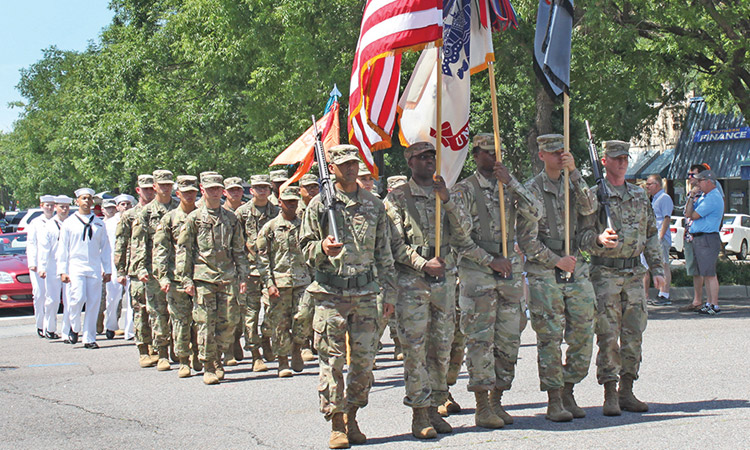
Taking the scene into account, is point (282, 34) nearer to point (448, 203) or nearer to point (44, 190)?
point (448, 203)

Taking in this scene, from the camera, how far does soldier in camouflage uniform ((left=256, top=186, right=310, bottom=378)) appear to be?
10.6 m

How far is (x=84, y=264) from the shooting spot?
531 inches

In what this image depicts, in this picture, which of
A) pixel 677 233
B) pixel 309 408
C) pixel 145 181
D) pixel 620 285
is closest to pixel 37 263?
pixel 145 181

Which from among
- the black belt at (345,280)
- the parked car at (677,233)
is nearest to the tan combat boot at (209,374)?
the black belt at (345,280)

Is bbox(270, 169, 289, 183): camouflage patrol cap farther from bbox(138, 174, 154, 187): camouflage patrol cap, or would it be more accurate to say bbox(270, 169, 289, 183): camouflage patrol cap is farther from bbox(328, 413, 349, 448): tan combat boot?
bbox(328, 413, 349, 448): tan combat boot

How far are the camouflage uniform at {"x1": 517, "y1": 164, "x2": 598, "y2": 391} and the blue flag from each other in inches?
38.6

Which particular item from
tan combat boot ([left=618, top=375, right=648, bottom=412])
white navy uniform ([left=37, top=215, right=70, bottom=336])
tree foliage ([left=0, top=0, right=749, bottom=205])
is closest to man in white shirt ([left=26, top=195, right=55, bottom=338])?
white navy uniform ([left=37, top=215, right=70, bottom=336])

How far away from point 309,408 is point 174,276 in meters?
2.98

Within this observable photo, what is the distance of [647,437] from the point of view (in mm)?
6688

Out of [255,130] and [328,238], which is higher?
[255,130]

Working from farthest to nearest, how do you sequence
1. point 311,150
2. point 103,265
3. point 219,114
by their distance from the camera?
point 219,114
point 103,265
point 311,150

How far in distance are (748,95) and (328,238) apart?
13.4 m

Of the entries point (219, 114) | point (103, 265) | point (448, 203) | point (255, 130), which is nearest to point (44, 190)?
point (219, 114)

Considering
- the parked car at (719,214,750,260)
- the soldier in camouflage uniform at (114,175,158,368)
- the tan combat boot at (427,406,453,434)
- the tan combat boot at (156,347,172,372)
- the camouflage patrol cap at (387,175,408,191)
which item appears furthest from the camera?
the parked car at (719,214,750,260)
